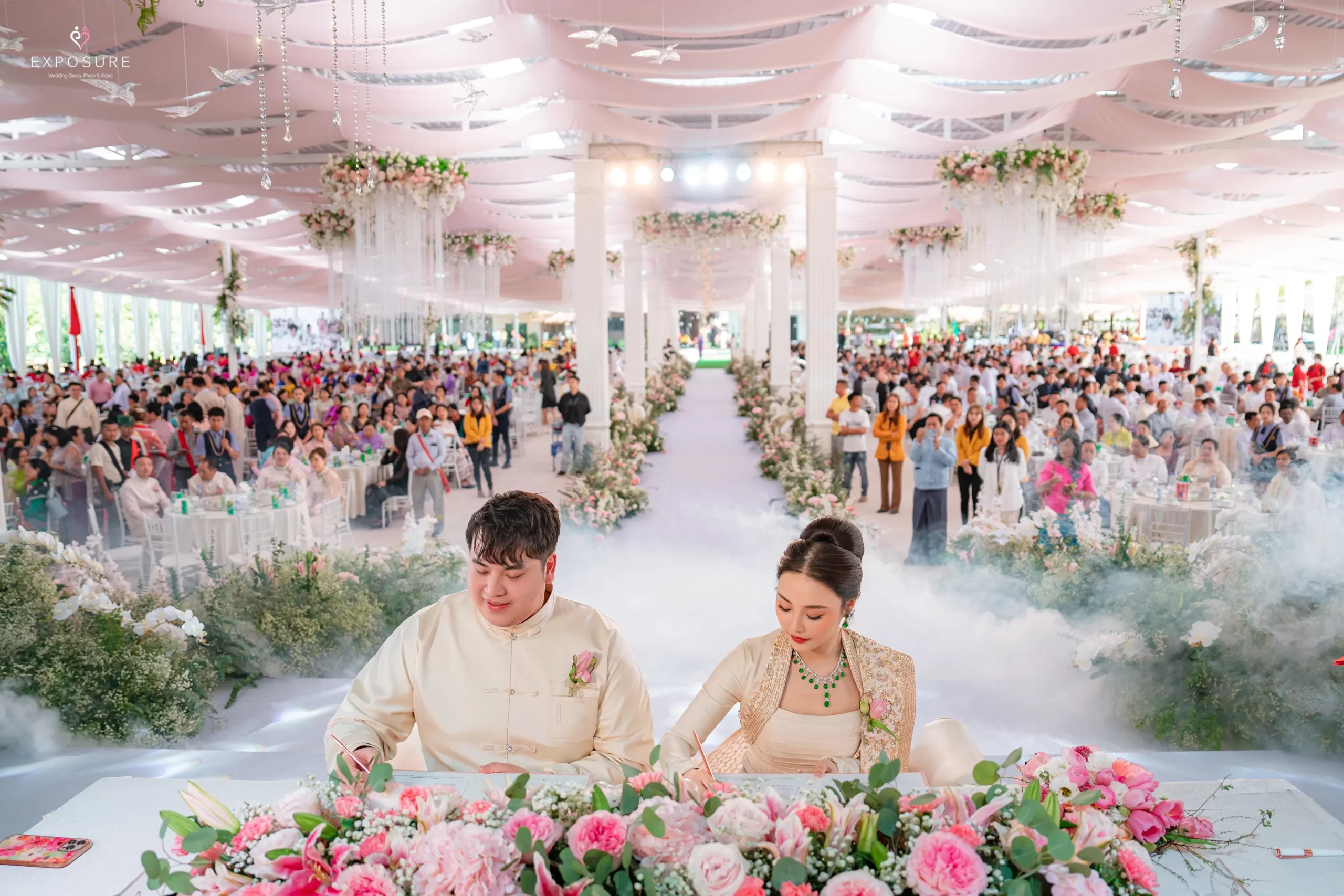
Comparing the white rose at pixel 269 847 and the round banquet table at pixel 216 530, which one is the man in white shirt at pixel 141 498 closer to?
the round banquet table at pixel 216 530

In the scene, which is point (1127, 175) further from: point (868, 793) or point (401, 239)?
point (868, 793)

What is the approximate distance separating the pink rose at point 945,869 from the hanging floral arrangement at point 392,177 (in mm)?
9446

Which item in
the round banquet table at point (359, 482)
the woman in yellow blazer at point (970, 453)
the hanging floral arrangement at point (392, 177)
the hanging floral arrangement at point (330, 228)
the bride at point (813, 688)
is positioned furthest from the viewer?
the hanging floral arrangement at point (330, 228)

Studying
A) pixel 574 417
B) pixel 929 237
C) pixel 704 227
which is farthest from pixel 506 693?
pixel 929 237

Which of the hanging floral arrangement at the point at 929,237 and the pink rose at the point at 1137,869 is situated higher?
the hanging floral arrangement at the point at 929,237

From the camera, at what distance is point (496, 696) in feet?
8.19

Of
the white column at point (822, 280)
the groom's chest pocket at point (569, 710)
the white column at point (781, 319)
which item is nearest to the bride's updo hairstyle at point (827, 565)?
the groom's chest pocket at point (569, 710)

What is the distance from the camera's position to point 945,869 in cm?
166

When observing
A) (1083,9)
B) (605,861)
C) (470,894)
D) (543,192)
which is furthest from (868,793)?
(543,192)

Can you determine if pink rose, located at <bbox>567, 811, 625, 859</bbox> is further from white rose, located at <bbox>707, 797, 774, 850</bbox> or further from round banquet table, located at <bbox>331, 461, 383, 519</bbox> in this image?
round banquet table, located at <bbox>331, 461, 383, 519</bbox>

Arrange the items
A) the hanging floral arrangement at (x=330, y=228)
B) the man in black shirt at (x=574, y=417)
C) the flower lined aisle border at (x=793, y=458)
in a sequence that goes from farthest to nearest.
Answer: the hanging floral arrangement at (x=330, y=228) → the man in black shirt at (x=574, y=417) → the flower lined aisle border at (x=793, y=458)

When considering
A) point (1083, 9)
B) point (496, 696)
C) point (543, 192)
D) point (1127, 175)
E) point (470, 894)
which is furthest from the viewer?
point (543, 192)

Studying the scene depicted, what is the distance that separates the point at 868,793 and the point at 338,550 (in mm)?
5552

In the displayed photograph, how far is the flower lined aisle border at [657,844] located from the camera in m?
1.68
